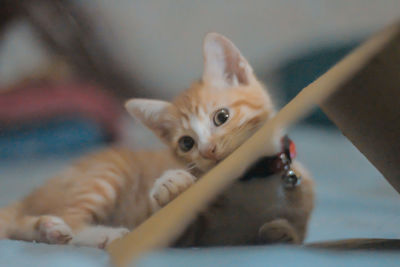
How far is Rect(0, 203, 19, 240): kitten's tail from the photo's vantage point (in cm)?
92

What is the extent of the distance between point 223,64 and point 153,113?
0.69ft

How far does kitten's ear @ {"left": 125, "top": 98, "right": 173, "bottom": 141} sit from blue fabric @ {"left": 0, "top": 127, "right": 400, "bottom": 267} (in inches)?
16.3

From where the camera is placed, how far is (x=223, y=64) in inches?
39.1

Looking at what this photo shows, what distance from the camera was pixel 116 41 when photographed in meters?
2.14

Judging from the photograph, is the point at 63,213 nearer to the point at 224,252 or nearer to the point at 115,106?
the point at 224,252

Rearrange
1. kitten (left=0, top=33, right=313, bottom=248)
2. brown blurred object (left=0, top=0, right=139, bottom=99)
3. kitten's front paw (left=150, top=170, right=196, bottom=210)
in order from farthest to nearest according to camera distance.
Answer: brown blurred object (left=0, top=0, right=139, bottom=99) < kitten (left=0, top=33, right=313, bottom=248) < kitten's front paw (left=150, top=170, right=196, bottom=210)

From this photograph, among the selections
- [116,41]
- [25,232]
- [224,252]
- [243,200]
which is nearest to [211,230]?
[243,200]

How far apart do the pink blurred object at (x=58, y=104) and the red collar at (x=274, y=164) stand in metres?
1.31

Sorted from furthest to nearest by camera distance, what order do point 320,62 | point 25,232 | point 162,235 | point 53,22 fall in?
point 53,22 → point 320,62 → point 25,232 → point 162,235

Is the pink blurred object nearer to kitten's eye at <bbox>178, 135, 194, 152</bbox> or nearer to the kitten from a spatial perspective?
the kitten

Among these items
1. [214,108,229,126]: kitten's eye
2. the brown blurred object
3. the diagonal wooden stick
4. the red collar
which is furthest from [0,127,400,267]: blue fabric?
the brown blurred object

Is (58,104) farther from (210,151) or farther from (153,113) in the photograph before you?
(210,151)

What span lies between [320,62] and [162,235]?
169 cm

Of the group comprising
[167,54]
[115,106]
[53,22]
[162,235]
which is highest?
[53,22]
